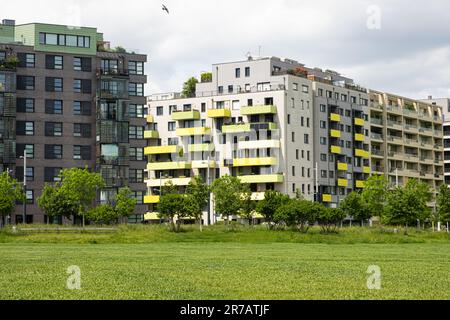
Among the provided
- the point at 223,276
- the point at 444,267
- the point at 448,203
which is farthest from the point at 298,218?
the point at 223,276

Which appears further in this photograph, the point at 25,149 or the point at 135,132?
the point at 135,132

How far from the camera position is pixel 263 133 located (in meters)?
156

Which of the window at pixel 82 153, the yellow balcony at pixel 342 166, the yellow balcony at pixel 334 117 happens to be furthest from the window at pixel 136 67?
the yellow balcony at pixel 342 166

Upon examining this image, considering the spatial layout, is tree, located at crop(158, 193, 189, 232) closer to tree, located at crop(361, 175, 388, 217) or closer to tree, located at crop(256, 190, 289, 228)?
tree, located at crop(256, 190, 289, 228)

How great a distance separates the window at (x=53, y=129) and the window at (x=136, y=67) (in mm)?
14300

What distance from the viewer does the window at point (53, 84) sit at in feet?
431

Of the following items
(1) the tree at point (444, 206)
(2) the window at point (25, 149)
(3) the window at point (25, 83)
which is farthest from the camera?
(1) the tree at point (444, 206)

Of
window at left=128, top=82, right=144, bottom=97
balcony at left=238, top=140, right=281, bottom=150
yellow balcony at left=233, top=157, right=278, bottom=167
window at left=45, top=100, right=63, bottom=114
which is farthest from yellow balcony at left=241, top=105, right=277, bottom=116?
window at left=45, top=100, right=63, bottom=114

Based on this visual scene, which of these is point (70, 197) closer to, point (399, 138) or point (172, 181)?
point (172, 181)

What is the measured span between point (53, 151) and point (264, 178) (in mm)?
37544

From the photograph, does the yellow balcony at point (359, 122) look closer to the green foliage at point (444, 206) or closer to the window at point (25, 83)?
the green foliage at point (444, 206)

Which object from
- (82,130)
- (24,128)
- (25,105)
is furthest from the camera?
(82,130)

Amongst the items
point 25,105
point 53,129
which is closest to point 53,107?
point 53,129

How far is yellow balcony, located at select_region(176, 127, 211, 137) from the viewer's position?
162 meters
